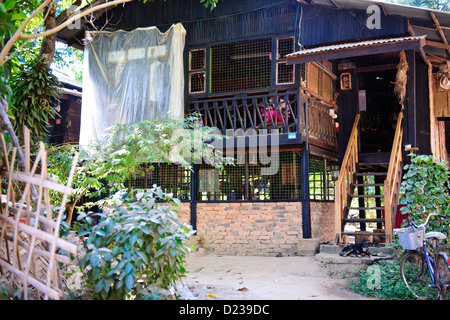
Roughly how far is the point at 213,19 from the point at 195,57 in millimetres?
1096

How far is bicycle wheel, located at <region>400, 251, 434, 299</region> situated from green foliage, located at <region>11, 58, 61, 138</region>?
249 inches

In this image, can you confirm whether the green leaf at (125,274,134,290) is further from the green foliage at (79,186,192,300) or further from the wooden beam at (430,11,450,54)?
the wooden beam at (430,11,450,54)

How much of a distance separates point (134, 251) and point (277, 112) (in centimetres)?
764

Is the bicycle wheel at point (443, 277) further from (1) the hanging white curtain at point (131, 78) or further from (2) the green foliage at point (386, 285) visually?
(1) the hanging white curtain at point (131, 78)

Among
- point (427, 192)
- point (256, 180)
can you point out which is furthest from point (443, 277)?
point (256, 180)

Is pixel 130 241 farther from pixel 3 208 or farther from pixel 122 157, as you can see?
pixel 122 157

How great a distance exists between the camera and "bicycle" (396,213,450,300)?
612 centimetres

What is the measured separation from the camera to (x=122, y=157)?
365 inches

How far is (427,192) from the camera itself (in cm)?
790

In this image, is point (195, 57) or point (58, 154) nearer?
point (58, 154)

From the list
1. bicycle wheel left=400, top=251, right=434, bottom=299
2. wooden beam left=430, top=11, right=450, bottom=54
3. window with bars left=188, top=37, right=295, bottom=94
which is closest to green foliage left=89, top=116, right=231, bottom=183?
window with bars left=188, top=37, right=295, bottom=94

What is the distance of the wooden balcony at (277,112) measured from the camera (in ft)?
35.3

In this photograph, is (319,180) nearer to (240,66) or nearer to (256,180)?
(256,180)
